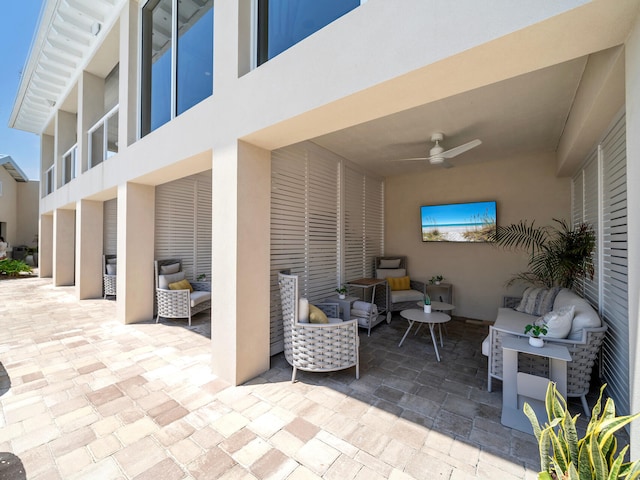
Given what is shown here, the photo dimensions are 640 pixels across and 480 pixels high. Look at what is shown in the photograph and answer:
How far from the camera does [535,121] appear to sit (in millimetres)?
3863

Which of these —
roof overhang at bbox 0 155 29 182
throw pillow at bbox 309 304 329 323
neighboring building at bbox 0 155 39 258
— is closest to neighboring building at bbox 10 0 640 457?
throw pillow at bbox 309 304 329 323

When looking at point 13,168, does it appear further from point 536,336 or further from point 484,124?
point 536,336

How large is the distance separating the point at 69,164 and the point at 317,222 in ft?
27.8

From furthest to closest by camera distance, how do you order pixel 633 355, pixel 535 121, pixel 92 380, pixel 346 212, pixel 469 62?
1. pixel 346 212
2. pixel 535 121
3. pixel 92 380
4. pixel 469 62
5. pixel 633 355

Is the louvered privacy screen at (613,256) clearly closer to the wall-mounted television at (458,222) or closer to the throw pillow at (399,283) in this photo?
the wall-mounted television at (458,222)

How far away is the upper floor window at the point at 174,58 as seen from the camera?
12.3ft

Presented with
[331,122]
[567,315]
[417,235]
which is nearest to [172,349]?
[331,122]

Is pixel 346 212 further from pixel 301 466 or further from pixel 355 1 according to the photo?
pixel 301 466

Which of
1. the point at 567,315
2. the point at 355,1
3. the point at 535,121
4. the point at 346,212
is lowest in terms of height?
the point at 567,315

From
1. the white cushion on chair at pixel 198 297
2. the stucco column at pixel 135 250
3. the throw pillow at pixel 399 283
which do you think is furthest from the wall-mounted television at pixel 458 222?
the stucco column at pixel 135 250

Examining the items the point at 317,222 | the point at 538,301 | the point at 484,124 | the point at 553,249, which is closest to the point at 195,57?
the point at 317,222

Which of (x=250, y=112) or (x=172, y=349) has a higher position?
(x=250, y=112)

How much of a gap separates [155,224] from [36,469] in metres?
4.46

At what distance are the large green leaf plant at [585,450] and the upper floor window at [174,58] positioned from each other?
4.32 m
